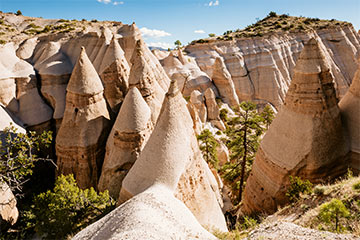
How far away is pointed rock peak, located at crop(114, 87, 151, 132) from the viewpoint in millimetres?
10469

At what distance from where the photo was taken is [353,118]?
379 inches

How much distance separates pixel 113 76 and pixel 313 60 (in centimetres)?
1141

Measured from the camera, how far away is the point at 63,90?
16.1m

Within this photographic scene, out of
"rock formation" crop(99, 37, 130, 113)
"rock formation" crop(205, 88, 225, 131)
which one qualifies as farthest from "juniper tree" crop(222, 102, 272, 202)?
"rock formation" crop(205, 88, 225, 131)

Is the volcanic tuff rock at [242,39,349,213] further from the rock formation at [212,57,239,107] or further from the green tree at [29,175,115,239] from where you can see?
the rock formation at [212,57,239,107]

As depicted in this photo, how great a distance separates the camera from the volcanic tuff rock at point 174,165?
718cm

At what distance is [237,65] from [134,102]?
29285 mm

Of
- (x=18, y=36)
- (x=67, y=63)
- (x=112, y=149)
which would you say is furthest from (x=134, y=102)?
(x=18, y=36)

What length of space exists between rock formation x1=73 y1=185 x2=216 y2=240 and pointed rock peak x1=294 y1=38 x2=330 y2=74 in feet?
24.4

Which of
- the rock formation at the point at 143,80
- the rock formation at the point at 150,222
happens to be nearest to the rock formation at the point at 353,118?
the rock formation at the point at 150,222

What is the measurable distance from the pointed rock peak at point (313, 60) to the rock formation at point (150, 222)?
24.4ft

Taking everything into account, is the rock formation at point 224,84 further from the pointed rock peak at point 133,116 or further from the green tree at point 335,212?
the green tree at point 335,212

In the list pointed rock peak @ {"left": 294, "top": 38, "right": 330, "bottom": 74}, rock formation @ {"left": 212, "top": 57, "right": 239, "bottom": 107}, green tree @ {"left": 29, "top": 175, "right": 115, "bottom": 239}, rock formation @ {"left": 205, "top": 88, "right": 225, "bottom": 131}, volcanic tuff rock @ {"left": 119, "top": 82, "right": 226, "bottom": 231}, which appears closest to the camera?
volcanic tuff rock @ {"left": 119, "top": 82, "right": 226, "bottom": 231}

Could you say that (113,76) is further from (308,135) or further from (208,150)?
(308,135)
